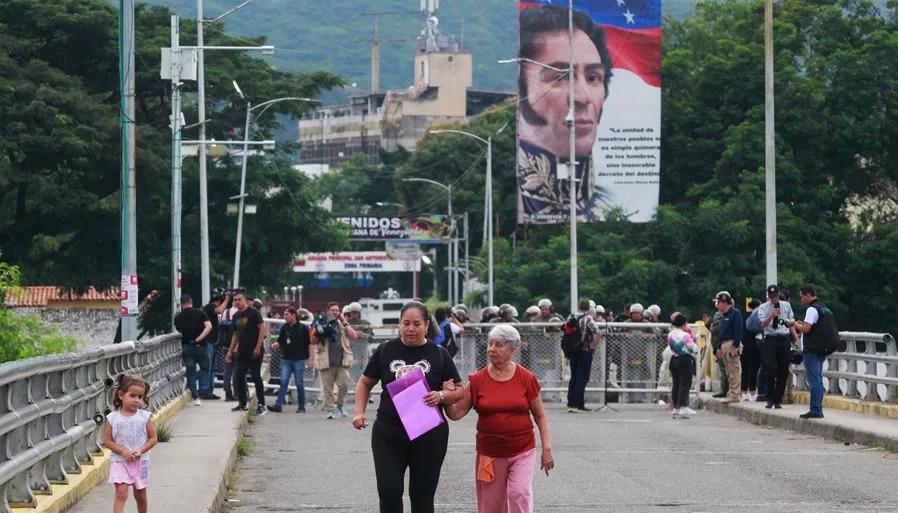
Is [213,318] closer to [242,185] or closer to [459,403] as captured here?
[459,403]

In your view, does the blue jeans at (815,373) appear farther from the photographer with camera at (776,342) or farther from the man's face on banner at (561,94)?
the man's face on banner at (561,94)

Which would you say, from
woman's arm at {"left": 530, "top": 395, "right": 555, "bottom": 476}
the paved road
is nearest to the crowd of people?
the paved road

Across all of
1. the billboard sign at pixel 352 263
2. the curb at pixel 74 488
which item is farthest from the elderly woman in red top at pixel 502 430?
the billboard sign at pixel 352 263

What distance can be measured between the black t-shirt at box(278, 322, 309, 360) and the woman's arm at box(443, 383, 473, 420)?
19.0m

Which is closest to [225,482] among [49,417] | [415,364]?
[49,417]

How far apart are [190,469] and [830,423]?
9.83 metres

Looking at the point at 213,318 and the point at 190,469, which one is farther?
the point at 213,318

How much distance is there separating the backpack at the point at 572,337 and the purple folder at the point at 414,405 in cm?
1910

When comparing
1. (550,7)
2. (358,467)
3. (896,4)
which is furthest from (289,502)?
(896,4)

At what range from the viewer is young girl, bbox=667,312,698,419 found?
93.5 ft

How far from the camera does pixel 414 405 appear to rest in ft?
36.7

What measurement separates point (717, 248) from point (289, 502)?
45.5 meters

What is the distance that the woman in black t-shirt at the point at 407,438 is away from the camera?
1130 cm

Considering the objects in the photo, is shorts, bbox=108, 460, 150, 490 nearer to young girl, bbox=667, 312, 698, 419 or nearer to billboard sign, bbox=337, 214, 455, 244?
young girl, bbox=667, 312, 698, 419
